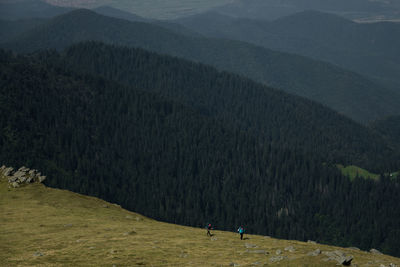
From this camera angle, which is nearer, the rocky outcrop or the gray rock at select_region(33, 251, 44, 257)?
the gray rock at select_region(33, 251, 44, 257)

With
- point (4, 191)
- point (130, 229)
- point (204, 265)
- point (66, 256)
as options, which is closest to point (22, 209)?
point (4, 191)

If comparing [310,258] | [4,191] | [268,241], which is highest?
[310,258]

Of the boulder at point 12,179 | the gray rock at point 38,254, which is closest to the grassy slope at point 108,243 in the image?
the gray rock at point 38,254

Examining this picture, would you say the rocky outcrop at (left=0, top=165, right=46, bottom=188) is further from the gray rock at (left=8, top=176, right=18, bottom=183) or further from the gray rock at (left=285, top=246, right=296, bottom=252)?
the gray rock at (left=285, top=246, right=296, bottom=252)

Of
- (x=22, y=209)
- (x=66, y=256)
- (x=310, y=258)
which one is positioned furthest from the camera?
(x=22, y=209)

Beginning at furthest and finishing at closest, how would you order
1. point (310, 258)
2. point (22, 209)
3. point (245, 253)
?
point (22, 209) < point (245, 253) < point (310, 258)

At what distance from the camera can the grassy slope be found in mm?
62844

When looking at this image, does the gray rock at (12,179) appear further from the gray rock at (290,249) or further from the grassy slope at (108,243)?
the gray rock at (290,249)

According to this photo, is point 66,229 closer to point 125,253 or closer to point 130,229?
point 130,229

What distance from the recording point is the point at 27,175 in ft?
415

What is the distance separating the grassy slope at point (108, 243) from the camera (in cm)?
6284

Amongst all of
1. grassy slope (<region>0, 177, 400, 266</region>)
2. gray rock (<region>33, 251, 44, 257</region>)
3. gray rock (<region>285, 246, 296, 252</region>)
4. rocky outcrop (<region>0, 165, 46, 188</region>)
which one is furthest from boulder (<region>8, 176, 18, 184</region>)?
gray rock (<region>285, 246, 296, 252</region>)

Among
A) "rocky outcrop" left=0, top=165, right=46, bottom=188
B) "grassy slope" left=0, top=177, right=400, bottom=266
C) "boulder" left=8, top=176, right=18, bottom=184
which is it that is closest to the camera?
"grassy slope" left=0, top=177, right=400, bottom=266

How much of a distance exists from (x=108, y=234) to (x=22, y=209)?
32.9 m
